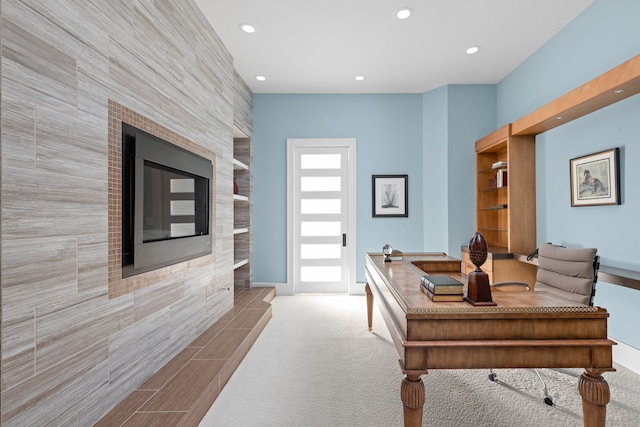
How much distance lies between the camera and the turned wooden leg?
4.08 feet

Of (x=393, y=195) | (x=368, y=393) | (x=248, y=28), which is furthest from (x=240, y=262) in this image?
(x=248, y=28)

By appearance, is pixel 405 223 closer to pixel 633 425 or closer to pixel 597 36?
pixel 597 36

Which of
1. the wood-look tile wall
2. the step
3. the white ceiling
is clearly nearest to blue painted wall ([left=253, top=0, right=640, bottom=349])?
the white ceiling

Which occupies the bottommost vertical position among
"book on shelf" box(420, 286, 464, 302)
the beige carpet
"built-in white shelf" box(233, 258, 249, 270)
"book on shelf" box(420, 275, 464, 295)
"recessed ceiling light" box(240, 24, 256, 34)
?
the beige carpet

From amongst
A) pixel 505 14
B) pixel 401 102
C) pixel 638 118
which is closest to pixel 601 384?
pixel 638 118

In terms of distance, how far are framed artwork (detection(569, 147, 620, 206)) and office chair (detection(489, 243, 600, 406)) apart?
2.29 feet

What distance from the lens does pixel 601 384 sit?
1.24 metres

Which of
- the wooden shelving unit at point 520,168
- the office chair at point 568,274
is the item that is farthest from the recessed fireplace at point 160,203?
the wooden shelving unit at point 520,168

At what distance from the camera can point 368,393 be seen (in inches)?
81.4

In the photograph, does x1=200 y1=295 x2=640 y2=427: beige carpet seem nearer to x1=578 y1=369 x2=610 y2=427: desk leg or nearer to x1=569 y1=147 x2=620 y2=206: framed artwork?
x1=578 y1=369 x2=610 y2=427: desk leg

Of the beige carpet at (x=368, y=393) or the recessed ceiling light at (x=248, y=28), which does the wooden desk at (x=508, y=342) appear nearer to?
the beige carpet at (x=368, y=393)

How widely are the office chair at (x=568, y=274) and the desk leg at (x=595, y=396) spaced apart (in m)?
0.76

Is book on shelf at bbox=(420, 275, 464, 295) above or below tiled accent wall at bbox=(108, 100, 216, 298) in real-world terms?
below

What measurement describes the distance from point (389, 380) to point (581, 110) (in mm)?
2713
